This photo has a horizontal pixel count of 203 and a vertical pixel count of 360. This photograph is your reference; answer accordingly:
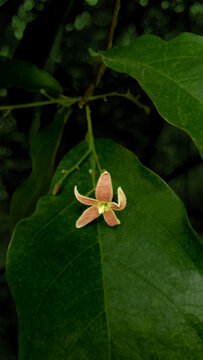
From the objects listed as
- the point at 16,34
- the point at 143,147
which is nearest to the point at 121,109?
the point at 143,147

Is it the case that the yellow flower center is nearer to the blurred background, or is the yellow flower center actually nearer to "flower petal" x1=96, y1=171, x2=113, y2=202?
"flower petal" x1=96, y1=171, x2=113, y2=202

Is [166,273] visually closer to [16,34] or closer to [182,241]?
[182,241]

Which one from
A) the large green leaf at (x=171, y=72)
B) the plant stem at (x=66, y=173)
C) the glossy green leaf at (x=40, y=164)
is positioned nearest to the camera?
the large green leaf at (x=171, y=72)

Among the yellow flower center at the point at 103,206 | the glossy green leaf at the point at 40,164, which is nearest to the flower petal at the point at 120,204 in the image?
the yellow flower center at the point at 103,206

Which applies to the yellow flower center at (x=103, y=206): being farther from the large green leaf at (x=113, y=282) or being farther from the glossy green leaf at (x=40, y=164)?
the glossy green leaf at (x=40, y=164)

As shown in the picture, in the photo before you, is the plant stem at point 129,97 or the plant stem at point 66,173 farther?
the plant stem at point 129,97

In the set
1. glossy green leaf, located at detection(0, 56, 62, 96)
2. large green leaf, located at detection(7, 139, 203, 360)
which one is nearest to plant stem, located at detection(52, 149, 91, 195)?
large green leaf, located at detection(7, 139, 203, 360)

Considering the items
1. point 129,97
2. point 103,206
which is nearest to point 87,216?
point 103,206
